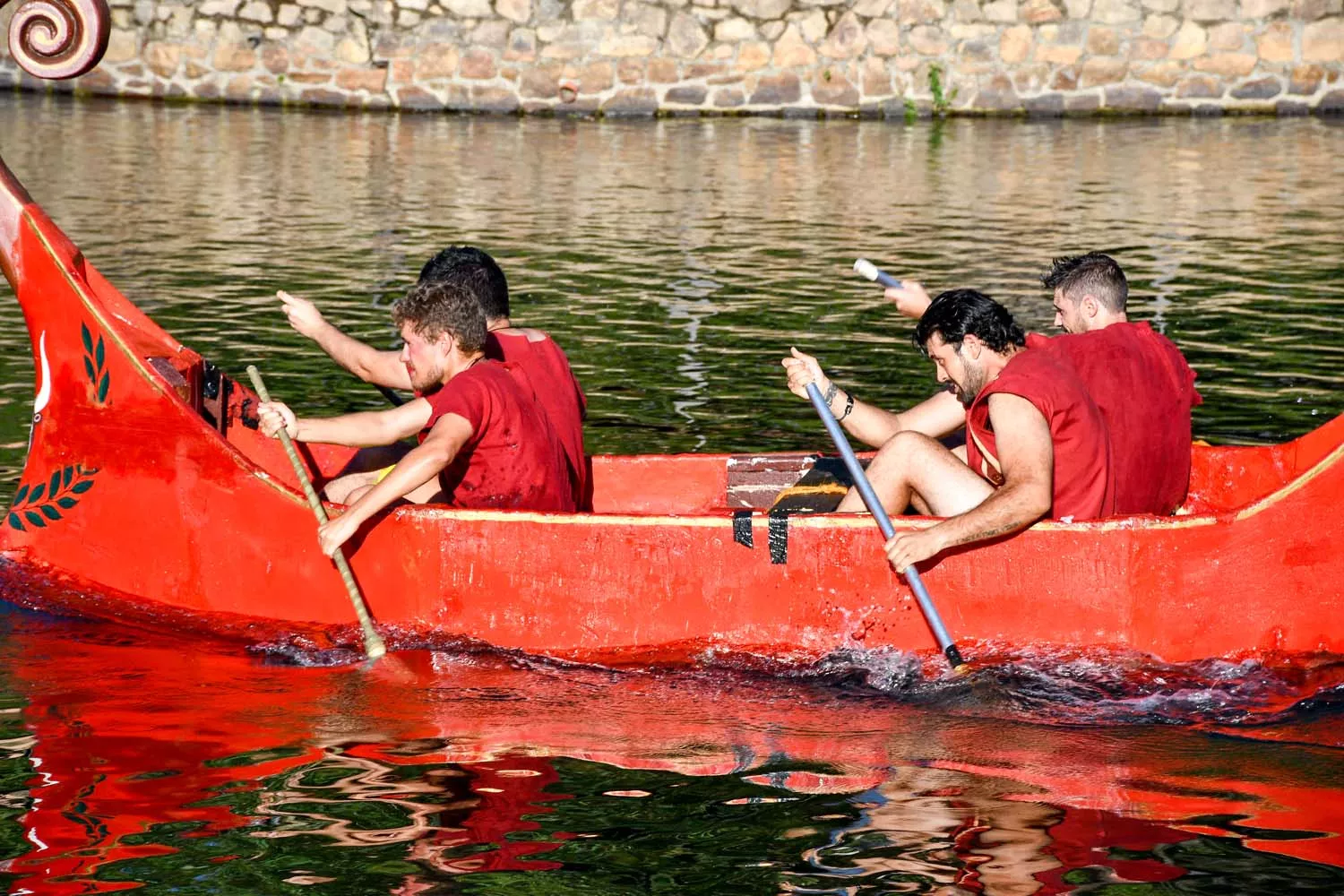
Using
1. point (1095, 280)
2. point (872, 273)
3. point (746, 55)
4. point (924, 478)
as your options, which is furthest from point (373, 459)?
point (746, 55)

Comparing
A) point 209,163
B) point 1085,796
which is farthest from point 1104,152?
point 1085,796

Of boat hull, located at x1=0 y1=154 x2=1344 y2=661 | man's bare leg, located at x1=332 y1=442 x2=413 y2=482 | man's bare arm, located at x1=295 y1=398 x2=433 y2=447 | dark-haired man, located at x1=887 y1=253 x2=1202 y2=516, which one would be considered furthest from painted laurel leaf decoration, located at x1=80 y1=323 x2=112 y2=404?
dark-haired man, located at x1=887 y1=253 x2=1202 y2=516

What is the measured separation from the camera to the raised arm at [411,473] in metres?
5.46

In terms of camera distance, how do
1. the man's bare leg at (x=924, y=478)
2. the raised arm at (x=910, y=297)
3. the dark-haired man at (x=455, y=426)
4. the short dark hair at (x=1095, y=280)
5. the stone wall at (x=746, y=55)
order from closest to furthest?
the dark-haired man at (x=455, y=426) < the man's bare leg at (x=924, y=478) < the short dark hair at (x=1095, y=280) < the raised arm at (x=910, y=297) < the stone wall at (x=746, y=55)

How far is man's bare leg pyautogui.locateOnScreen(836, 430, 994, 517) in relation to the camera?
A: 5652 millimetres

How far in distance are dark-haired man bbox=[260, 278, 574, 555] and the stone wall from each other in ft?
47.1

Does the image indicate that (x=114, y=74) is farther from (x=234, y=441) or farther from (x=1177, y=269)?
(x=234, y=441)

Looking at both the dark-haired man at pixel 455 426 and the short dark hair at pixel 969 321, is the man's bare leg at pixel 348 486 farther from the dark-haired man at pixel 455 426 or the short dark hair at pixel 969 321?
the short dark hair at pixel 969 321

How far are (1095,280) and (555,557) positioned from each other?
1897mm

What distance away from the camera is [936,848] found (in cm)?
432

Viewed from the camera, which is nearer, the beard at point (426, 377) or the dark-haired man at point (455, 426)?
the dark-haired man at point (455, 426)

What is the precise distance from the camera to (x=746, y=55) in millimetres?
20031

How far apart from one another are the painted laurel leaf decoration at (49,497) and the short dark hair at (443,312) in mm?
1409

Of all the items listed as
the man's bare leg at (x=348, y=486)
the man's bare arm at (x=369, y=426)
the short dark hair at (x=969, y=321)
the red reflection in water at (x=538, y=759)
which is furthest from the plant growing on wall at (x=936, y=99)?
the red reflection in water at (x=538, y=759)
